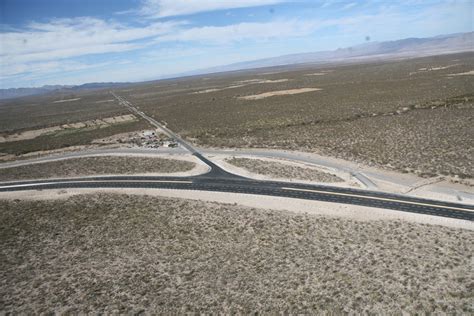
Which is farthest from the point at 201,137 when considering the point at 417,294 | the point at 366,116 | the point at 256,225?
the point at 417,294

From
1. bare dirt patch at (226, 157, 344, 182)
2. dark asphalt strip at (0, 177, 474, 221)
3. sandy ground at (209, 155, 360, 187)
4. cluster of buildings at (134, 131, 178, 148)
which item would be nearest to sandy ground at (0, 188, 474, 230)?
dark asphalt strip at (0, 177, 474, 221)

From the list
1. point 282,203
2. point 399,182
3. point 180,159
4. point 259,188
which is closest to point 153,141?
point 180,159

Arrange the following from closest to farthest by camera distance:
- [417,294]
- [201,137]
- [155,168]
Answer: [417,294] → [155,168] → [201,137]

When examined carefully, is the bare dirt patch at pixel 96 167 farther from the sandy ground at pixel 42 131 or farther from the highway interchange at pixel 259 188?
the sandy ground at pixel 42 131

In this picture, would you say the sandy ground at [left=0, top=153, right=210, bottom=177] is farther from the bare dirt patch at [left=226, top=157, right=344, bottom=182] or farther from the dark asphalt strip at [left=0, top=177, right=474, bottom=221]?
the bare dirt patch at [left=226, top=157, right=344, bottom=182]

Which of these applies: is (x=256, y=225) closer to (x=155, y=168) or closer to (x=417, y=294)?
(x=417, y=294)

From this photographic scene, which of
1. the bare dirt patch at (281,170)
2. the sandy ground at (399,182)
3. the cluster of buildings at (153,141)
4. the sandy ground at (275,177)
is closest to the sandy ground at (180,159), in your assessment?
the sandy ground at (275,177)

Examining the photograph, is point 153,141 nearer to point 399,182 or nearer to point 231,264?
point 399,182
